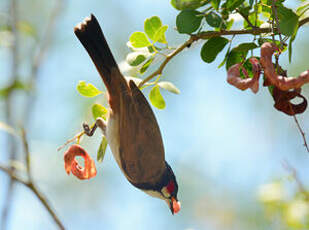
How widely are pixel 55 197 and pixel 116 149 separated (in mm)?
5928

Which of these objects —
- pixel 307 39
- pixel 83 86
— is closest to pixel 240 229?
pixel 307 39

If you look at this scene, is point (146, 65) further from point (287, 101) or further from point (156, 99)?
point (287, 101)

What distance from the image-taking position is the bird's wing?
153 centimetres

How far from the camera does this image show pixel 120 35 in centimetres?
717

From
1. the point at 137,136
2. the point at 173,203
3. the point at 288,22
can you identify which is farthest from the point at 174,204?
the point at 288,22

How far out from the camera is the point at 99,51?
155 centimetres

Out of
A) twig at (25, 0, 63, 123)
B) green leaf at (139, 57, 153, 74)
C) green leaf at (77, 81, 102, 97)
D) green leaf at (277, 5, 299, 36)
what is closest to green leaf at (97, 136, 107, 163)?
green leaf at (77, 81, 102, 97)

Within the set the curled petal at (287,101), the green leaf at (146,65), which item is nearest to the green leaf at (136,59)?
the green leaf at (146,65)

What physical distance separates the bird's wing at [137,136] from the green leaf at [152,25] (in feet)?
1.12

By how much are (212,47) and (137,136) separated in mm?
554

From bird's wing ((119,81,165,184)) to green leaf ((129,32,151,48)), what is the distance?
1.00 feet

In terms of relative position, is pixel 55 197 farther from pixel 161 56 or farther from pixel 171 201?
pixel 161 56

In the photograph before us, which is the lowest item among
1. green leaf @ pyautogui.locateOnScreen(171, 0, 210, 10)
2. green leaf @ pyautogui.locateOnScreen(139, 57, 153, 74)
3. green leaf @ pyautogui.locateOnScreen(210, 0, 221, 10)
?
green leaf @ pyautogui.locateOnScreen(139, 57, 153, 74)

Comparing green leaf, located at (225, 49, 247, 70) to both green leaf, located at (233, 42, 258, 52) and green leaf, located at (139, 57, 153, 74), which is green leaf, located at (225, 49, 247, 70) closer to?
green leaf, located at (233, 42, 258, 52)
